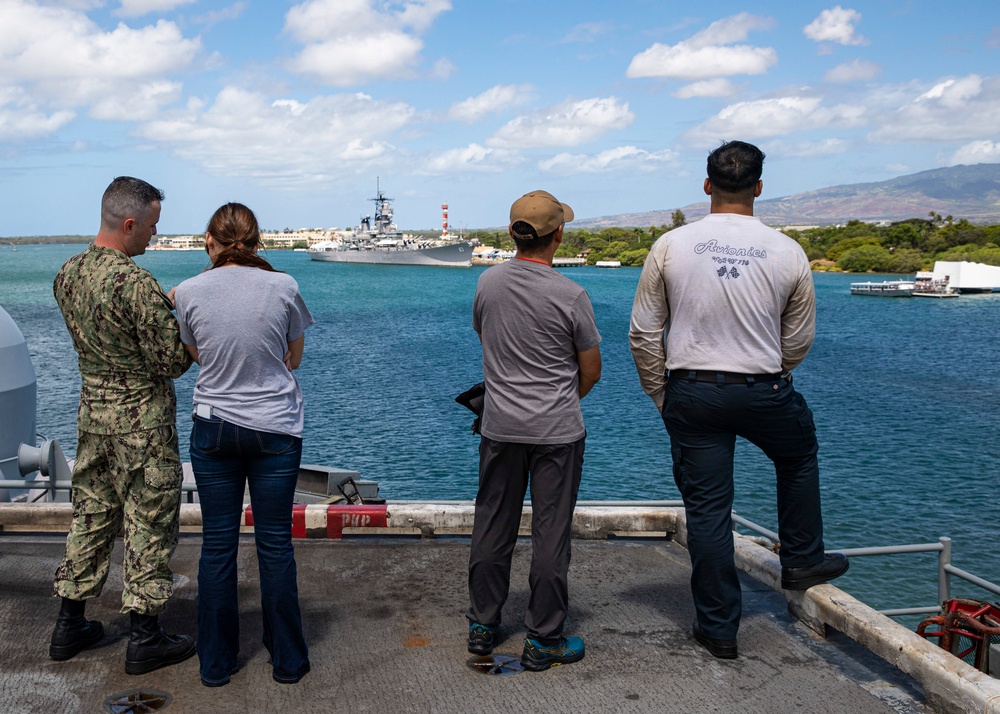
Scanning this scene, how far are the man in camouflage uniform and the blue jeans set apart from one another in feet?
0.81

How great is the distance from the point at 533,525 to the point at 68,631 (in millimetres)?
2164

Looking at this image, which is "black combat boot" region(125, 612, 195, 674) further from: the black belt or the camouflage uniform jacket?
Result: the black belt

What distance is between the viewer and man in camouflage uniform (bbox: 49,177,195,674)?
3.90 m

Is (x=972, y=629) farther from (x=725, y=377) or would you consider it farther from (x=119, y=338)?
(x=119, y=338)

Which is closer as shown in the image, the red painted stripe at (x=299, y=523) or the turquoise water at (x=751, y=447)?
the red painted stripe at (x=299, y=523)

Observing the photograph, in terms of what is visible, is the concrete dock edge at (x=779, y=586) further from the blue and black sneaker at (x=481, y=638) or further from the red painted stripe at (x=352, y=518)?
the blue and black sneaker at (x=481, y=638)

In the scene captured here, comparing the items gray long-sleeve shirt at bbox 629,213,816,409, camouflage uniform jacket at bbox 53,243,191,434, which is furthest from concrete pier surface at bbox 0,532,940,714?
gray long-sleeve shirt at bbox 629,213,816,409

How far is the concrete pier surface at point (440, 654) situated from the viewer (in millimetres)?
3736

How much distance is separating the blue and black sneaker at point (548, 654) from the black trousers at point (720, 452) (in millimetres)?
630

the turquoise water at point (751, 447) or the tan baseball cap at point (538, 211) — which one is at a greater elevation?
the tan baseball cap at point (538, 211)

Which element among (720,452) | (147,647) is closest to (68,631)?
(147,647)

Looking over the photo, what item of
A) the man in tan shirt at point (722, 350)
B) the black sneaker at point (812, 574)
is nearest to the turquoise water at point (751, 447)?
the man in tan shirt at point (722, 350)

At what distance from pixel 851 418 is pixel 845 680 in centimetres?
3033

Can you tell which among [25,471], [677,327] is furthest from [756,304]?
[25,471]
